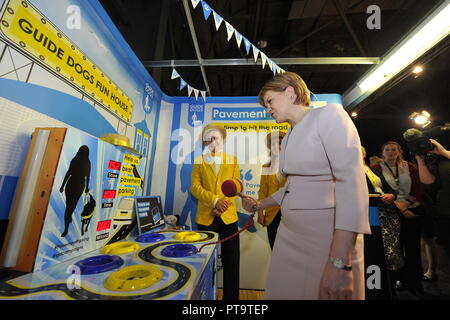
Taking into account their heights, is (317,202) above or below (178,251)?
above

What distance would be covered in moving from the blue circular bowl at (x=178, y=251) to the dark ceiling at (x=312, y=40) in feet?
7.57

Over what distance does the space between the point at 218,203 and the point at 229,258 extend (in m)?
0.63

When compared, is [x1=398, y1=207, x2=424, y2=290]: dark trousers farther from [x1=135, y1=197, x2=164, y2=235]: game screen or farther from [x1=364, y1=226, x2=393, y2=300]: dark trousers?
[x1=135, y1=197, x2=164, y2=235]: game screen

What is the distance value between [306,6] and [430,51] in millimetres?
1838

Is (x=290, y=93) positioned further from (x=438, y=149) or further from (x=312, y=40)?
(x=312, y=40)

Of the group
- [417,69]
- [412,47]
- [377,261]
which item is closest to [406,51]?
[412,47]

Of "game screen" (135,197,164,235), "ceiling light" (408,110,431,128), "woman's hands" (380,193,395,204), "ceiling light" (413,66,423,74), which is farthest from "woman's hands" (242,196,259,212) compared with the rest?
"ceiling light" (408,110,431,128)

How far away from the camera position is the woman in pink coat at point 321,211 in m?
0.61

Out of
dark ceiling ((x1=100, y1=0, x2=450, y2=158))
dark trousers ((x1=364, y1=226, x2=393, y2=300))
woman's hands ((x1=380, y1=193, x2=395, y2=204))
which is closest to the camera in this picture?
dark trousers ((x1=364, y1=226, x2=393, y2=300))

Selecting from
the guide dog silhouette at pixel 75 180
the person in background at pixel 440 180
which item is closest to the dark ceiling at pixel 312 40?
the person in background at pixel 440 180

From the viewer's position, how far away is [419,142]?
1.99 metres

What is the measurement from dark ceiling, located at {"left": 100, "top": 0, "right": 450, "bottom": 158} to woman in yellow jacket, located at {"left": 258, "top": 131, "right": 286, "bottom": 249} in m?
1.48

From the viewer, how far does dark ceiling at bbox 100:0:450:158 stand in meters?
2.36

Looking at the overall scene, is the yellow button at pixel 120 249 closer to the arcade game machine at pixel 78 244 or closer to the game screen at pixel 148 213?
the arcade game machine at pixel 78 244
